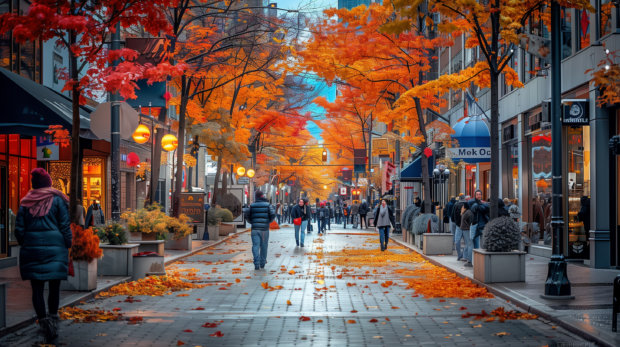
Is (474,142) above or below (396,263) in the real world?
above

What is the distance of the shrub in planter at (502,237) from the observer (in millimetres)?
13906

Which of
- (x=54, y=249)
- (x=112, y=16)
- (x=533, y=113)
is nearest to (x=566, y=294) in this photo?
(x=54, y=249)

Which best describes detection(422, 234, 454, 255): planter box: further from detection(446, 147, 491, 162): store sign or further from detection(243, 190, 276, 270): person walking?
detection(243, 190, 276, 270): person walking

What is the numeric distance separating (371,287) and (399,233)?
23664 millimetres

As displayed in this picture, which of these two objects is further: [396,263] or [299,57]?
[299,57]

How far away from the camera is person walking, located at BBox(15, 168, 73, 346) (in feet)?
27.0

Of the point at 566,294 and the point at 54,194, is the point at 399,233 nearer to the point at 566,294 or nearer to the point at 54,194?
the point at 566,294

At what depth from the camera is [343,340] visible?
823 cm

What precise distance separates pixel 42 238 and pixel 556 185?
26.7 ft

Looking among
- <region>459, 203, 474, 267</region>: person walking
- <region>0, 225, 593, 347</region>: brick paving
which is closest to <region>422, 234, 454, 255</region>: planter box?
<region>459, 203, 474, 267</region>: person walking

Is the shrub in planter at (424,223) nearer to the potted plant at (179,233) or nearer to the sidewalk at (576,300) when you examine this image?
the sidewalk at (576,300)

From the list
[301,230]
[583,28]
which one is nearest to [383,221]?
[301,230]

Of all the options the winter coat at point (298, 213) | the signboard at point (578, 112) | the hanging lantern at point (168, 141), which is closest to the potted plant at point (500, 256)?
the signboard at point (578, 112)

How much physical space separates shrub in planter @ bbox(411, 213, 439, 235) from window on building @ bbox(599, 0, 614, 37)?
8.58m
